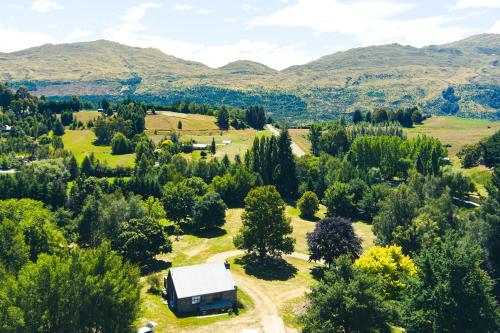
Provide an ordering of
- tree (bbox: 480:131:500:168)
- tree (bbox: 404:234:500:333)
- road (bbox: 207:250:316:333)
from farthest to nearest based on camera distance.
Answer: tree (bbox: 480:131:500:168) < road (bbox: 207:250:316:333) < tree (bbox: 404:234:500:333)

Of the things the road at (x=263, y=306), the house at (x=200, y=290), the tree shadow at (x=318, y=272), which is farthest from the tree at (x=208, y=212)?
the house at (x=200, y=290)

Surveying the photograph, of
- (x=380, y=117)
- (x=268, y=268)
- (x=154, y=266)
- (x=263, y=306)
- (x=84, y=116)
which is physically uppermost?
(x=380, y=117)

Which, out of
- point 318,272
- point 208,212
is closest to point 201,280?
point 318,272

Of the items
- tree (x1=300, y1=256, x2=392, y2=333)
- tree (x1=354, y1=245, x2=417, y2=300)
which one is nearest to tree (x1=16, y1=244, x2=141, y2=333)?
tree (x1=300, y1=256, x2=392, y2=333)

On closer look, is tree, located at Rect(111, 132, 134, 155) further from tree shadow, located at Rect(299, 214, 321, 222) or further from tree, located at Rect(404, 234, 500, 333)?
tree, located at Rect(404, 234, 500, 333)

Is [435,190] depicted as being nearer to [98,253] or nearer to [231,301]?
[231,301]

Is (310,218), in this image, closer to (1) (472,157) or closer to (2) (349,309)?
(2) (349,309)

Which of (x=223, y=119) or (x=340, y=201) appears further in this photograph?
(x=223, y=119)
